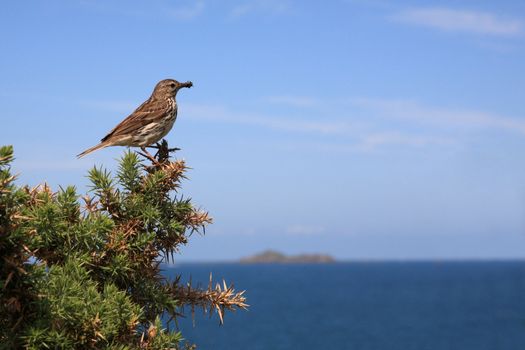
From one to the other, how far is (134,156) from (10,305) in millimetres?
1560

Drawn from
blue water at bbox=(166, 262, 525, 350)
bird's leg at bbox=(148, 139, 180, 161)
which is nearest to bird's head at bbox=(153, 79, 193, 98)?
bird's leg at bbox=(148, 139, 180, 161)

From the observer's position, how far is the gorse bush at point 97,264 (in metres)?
3.99

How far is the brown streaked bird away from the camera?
29.9 feet

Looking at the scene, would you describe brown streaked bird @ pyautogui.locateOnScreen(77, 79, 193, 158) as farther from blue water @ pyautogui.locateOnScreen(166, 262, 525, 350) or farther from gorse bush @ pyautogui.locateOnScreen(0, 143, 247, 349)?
blue water @ pyautogui.locateOnScreen(166, 262, 525, 350)

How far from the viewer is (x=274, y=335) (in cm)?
11150

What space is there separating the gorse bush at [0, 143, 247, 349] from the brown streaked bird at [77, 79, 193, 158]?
3.38 m

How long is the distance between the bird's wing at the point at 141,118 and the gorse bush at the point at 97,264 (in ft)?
11.9

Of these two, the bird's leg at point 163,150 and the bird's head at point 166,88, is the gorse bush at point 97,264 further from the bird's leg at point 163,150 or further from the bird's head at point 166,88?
the bird's head at point 166,88

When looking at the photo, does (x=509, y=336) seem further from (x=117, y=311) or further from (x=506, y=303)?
(x=117, y=311)

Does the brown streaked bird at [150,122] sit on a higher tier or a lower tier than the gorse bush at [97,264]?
higher

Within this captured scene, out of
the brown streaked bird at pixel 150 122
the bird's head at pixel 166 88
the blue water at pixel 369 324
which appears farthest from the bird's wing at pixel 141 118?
the blue water at pixel 369 324

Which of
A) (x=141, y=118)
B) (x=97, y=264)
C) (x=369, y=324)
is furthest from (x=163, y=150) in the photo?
(x=369, y=324)

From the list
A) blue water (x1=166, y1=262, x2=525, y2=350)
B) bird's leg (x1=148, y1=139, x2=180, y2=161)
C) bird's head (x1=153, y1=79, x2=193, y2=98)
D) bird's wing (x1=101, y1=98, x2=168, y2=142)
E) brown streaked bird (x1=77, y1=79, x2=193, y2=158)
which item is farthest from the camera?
blue water (x1=166, y1=262, x2=525, y2=350)

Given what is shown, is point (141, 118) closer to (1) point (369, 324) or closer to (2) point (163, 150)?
(2) point (163, 150)
